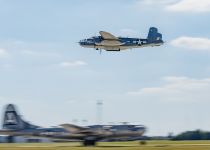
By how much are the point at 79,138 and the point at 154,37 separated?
2530cm

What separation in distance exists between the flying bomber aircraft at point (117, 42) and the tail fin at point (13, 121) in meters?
27.4

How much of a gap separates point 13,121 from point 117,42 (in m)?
36.7

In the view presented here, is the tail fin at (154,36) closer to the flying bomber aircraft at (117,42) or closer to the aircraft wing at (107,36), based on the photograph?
the flying bomber aircraft at (117,42)

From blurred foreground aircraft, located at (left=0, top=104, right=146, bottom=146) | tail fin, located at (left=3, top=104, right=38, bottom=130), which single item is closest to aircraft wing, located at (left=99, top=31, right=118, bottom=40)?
blurred foreground aircraft, located at (left=0, top=104, right=146, bottom=146)

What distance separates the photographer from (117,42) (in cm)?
9819

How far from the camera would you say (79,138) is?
112 metres

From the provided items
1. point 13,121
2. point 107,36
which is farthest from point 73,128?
point 107,36

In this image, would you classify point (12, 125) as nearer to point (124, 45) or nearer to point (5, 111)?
point (5, 111)

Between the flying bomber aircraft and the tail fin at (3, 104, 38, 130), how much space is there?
2736cm

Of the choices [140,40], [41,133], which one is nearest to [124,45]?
[140,40]

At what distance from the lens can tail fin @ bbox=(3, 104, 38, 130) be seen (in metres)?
119

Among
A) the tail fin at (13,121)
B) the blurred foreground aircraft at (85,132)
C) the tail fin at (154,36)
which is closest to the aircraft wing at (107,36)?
the tail fin at (154,36)

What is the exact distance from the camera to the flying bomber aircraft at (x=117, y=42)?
316 feet

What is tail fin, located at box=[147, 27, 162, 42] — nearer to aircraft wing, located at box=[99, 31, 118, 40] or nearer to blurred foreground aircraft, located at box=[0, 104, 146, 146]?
aircraft wing, located at box=[99, 31, 118, 40]
